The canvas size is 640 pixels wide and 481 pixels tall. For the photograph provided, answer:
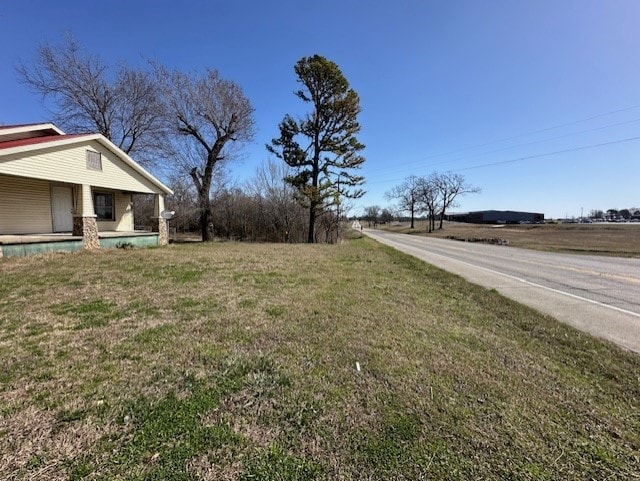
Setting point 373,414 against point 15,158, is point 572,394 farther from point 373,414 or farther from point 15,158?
point 15,158

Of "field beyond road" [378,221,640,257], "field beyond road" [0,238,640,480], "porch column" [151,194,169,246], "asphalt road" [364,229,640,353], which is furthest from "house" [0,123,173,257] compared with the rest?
"field beyond road" [378,221,640,257]

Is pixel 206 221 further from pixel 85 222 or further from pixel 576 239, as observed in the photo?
pixel 576 239

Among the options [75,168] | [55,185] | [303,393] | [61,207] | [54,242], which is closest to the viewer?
[303,393]

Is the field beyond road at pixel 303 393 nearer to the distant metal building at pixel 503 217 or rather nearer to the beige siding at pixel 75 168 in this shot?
the beige siding at pixel 75 168

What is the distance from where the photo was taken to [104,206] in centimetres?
1573

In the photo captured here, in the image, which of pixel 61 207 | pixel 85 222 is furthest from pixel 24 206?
pixel 85 222

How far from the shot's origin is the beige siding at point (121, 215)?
15.9 m

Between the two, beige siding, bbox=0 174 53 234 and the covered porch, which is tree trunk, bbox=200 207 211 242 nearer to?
the covered porch

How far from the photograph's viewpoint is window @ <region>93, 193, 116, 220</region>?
15.4m

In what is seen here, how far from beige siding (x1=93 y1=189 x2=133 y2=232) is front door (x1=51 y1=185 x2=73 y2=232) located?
179 centimetres

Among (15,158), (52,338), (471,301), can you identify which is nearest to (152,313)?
(52,338)

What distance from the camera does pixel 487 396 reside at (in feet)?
8.95

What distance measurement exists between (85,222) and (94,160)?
2635 mm

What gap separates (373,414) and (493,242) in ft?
96.0
